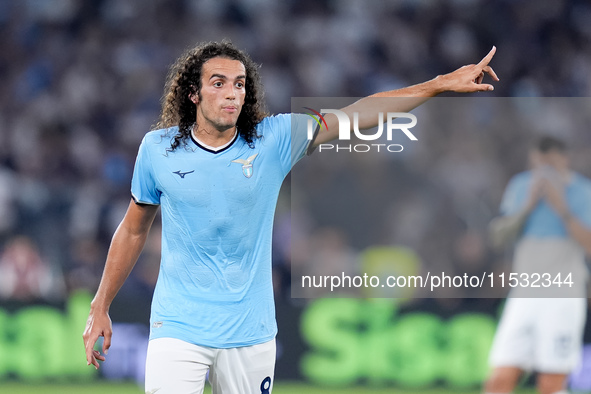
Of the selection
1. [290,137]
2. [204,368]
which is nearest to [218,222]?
[290,137]

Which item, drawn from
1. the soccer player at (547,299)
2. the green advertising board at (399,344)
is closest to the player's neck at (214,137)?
the soccer player at (547,299)

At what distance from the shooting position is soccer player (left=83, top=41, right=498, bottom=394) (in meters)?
3.89

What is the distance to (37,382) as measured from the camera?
8508 mm

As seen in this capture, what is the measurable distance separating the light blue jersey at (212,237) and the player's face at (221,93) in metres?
0.13

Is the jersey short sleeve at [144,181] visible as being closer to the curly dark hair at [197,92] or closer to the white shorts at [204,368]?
the curly dark hair at [197,92]

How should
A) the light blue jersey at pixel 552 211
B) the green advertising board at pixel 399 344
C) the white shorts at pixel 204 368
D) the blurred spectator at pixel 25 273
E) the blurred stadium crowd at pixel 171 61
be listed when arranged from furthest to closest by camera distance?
1. the blurred stadium crowd at pixel 171 61
2. the blurred spectator at pixel 25 273
3. the green advertising board at pixel 399 344
4. the light blue jersey at pixel 552 211
5. the white shorts at pixel 204 368

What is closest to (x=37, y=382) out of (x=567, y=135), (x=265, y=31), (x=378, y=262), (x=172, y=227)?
(x=378, y=262)

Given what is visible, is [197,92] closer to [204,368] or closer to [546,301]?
[204,368]

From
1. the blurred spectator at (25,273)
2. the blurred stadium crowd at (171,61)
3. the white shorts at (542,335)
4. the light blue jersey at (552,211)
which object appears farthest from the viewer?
the blurred stadium crowd at (171,61)

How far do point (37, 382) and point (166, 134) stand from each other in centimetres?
523

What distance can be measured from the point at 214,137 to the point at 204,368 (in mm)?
1013

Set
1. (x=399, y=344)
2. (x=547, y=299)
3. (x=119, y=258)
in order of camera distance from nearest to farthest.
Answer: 1. (x=119, y=258)
2. (x=547, y=299)
3. (x=399, y=344)

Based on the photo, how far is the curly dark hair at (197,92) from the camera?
13.2 ft

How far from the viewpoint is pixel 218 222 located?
388 centimetres
